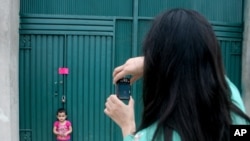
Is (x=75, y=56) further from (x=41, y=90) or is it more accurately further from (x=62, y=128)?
(x=62, y=128)

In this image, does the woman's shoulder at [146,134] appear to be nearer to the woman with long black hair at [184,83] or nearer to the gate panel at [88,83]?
the woman with long black hair at [184,83]

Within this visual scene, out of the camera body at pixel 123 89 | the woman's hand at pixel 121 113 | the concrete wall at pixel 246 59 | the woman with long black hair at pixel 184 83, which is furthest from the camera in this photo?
the concrete wall at pixel 246 59

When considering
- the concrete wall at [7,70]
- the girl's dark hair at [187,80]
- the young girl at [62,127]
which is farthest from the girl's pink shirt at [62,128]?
the girl's dark hair at [187,80]

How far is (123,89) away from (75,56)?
4622 mm

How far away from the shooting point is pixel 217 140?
153 cm

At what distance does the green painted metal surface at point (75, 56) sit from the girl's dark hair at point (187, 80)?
189 inches

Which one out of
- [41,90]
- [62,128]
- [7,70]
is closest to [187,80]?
[7,70]

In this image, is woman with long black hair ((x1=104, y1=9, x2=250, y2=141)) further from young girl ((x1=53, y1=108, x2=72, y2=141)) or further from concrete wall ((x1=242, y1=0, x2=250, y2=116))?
concrete wall ((x1=242, y1=0, x2=250, y2=116))

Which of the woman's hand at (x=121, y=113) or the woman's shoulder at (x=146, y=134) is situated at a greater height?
the woman's hand at (x=121, y=113)

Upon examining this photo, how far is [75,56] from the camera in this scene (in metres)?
6.39

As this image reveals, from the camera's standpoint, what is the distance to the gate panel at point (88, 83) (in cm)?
639

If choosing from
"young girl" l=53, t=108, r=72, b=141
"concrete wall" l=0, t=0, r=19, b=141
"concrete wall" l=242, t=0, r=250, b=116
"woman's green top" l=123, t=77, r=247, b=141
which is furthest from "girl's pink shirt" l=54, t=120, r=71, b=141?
"woman's green top" l=123, t=77, r=247, b=141

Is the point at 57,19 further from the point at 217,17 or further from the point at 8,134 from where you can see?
the point at 217,17

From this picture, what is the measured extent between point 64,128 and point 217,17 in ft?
8.36
